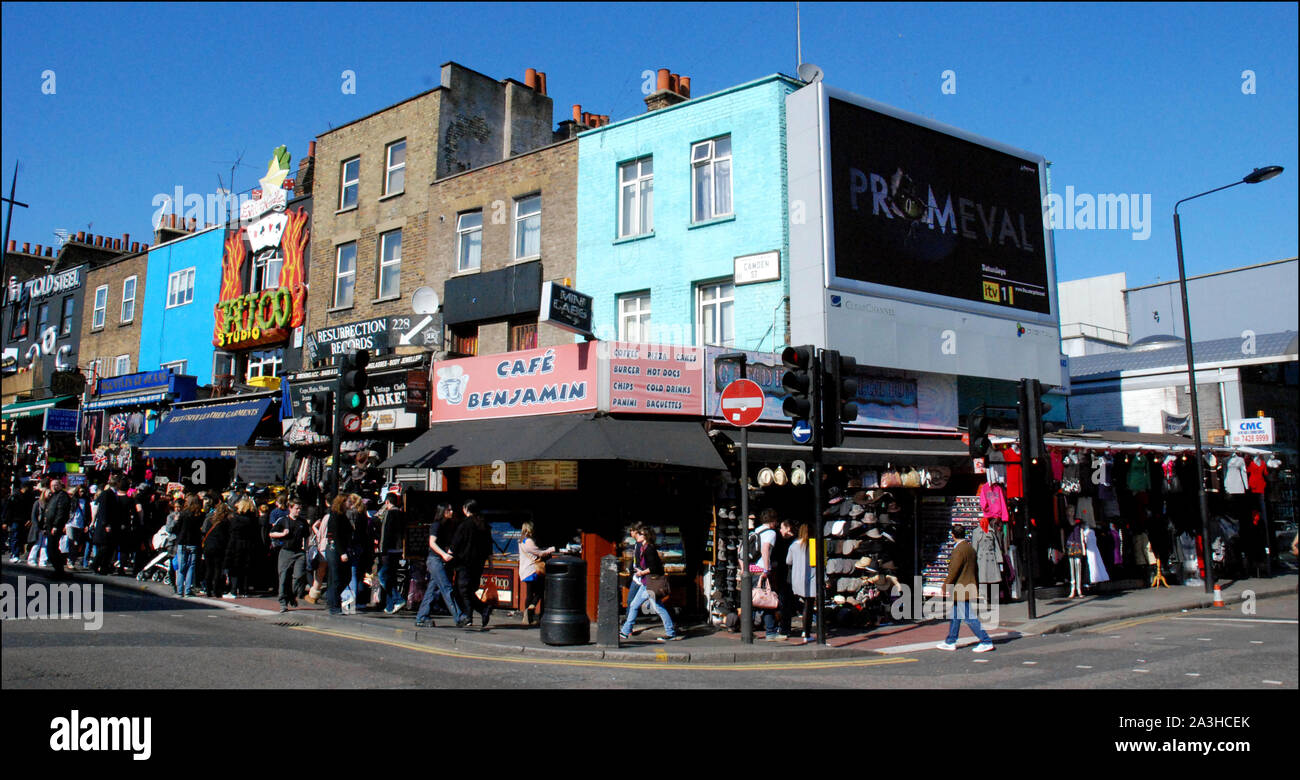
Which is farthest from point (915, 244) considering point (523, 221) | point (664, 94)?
point (523, 221)

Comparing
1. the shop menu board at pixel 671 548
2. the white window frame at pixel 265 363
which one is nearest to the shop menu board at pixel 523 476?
the shop menu board at pixel 671 548

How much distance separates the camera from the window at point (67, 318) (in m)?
34.7

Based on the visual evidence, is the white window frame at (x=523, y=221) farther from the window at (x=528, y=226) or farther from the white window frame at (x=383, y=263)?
the white window frame at (x=383, y=263)

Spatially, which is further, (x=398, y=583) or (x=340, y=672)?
(x=398, y=583)

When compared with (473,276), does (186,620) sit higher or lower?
lower

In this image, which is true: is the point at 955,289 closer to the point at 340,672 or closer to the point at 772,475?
the point at 772,475

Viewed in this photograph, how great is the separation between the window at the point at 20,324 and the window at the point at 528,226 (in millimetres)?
26307

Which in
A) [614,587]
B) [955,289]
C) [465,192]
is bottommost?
[614,587]

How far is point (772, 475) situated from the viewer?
1549cm

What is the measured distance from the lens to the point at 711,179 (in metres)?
18.8

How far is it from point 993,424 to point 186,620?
50.4 ft

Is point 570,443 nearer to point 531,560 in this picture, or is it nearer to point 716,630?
point 531,560
